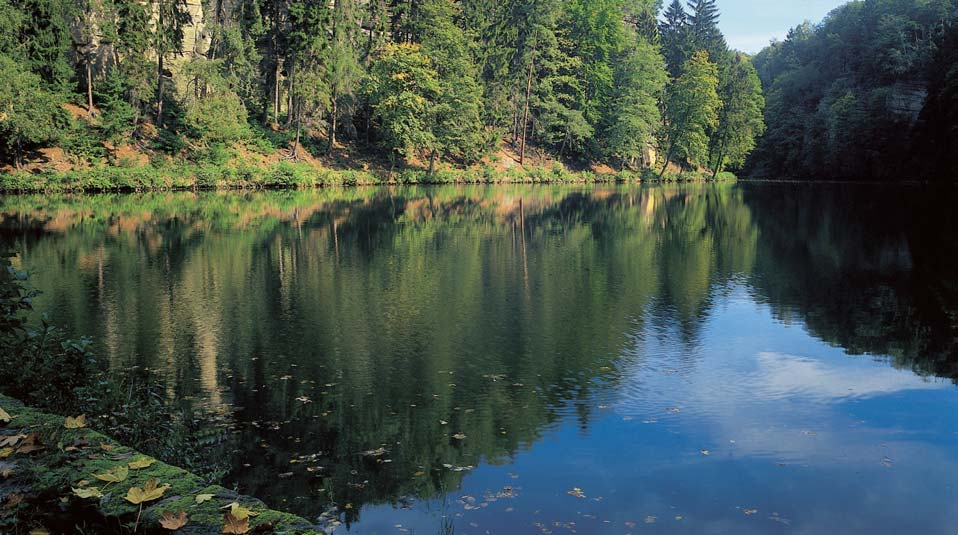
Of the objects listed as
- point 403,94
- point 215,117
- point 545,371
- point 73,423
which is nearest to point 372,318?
point 545,371

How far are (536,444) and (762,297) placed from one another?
11.6m

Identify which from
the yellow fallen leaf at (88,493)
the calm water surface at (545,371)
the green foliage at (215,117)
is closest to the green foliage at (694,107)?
the green foliage at (215,117)

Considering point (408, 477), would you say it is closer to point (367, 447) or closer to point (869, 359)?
point (367, 447)

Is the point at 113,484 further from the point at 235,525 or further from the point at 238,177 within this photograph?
the point at 238,177

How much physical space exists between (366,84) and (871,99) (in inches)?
2087

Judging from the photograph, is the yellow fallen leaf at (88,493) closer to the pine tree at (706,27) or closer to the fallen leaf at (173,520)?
the fallen leaf at (173,520)

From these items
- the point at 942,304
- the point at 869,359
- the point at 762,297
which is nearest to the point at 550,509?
the point at 869,359

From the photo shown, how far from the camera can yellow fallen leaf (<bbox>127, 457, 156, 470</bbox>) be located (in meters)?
4.72

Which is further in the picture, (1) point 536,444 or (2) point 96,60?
(2) point 96,60

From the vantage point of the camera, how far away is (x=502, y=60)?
78688 millimetres

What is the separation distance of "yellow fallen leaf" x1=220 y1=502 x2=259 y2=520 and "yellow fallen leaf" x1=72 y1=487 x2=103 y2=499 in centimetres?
73

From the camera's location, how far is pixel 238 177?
5716 centimetres

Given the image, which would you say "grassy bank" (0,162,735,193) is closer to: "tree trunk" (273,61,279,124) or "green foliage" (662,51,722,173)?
"tree trunk" (273,61,279,124)

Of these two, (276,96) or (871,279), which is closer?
(871,279)
